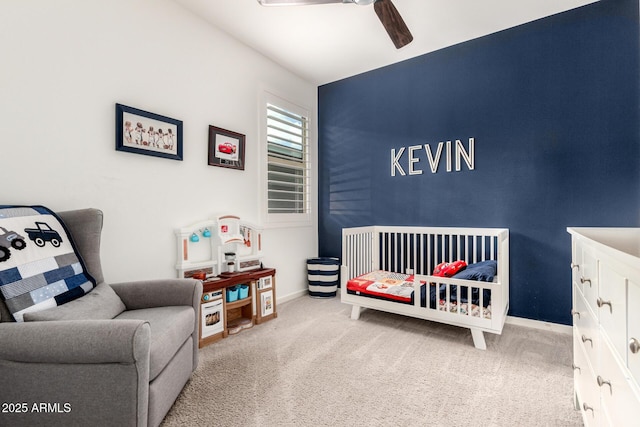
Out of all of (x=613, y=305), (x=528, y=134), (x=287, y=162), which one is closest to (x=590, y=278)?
(x=613, y=305)

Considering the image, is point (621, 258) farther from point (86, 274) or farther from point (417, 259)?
point (417, 259)

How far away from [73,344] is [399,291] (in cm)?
221

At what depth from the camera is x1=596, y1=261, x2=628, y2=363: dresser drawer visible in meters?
0.73

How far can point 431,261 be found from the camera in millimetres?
3162

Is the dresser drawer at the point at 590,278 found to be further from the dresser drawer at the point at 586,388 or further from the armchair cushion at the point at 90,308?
the armchair cushion at the point at 90,308

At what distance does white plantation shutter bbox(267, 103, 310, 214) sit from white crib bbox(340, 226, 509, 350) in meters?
0.93

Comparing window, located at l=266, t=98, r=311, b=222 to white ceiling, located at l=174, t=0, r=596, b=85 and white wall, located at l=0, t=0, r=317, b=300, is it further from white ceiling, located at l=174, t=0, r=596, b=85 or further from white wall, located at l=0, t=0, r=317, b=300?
white ceiling, located at l=174, t=0, r=596, b=85

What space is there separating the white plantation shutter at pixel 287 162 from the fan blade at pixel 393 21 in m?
1.61

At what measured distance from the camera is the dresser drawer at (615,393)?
2.23ft

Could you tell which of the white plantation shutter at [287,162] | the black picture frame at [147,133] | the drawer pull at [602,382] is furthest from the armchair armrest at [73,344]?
the white plantation shutter at [287,162]

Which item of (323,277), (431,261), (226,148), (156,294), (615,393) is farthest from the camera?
(323,277)

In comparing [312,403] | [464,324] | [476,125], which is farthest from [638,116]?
[312,403]

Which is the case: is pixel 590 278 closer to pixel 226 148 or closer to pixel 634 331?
pixel 634 331

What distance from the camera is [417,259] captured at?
3.22 m
